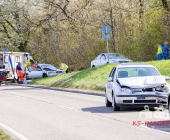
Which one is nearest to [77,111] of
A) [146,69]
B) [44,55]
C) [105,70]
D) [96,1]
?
[146,69]

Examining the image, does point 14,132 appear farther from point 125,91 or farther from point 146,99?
point 146,99

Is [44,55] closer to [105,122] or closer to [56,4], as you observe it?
[56,4]

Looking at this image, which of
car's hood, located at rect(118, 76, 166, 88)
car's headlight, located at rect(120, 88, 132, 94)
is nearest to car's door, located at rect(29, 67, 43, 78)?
car's hood, located at rect(118, 76, 166, 88)

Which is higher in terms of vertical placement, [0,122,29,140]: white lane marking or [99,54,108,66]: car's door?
[99,54,108,66]: car's door

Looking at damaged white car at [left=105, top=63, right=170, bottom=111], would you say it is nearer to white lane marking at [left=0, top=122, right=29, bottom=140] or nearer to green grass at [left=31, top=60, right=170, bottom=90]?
white lane marking at [left=0, top=122, right=29, bottom=140]

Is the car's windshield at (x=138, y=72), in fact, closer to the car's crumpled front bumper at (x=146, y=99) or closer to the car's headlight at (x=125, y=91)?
the car's headlight at (x=125, y=91)

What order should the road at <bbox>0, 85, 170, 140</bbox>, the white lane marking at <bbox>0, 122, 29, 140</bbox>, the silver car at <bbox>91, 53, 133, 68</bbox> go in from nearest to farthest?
the road at <bbox>0, 85, 170, 140</bbox> → the white lane marking at <bbox>0, 122, 29, 140</bbox> → the silver car at <bbox>91, 53, 133, 68</bbox>

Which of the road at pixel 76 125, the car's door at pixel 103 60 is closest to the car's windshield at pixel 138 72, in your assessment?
the road at pixel 76 125

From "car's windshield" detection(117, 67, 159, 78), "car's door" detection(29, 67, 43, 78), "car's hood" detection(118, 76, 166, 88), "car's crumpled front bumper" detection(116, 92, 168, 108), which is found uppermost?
"car's windshield" detection(117, 67, 159, 78)

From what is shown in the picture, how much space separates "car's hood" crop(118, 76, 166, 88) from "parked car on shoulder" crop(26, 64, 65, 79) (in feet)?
75.8

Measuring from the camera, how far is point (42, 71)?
34.6 meters

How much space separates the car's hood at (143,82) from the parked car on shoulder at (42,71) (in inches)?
909

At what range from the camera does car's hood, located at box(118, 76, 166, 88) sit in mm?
10757

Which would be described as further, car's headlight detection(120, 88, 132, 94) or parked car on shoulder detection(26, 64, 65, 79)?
parked car on shoulder detection(26, 64, 65, 79)
